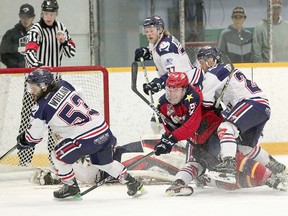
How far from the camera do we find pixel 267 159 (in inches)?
217

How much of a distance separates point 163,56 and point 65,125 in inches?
58.0

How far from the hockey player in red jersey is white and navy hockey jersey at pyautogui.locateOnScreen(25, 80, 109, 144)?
446 mm

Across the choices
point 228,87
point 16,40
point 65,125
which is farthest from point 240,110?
point 16,40

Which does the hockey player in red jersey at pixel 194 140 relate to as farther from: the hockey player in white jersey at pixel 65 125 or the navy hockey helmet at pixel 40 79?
the navy hockey helmet at pixel 40 79

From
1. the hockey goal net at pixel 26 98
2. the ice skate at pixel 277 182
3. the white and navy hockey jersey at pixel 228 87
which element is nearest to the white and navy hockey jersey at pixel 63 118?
the white and navy hockey jersey at pixel 228 87

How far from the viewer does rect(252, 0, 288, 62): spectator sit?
7918mm

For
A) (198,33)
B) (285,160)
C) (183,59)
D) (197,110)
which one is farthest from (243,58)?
(197,110)

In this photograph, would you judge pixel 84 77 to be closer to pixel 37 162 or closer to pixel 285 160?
pixel 37 162

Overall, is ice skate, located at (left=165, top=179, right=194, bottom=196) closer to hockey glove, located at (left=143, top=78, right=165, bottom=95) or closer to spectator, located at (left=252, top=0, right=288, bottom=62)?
hockey glove, located at (left=143, top=78, right=165, bottom=95)

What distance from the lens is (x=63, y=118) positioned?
5051 millimetres

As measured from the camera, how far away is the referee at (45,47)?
6.64 meters

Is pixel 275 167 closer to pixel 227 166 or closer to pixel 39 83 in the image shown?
pixel 227 166

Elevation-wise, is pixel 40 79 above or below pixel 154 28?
below


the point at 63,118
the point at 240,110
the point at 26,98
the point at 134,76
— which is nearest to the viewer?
the point at 63,118
